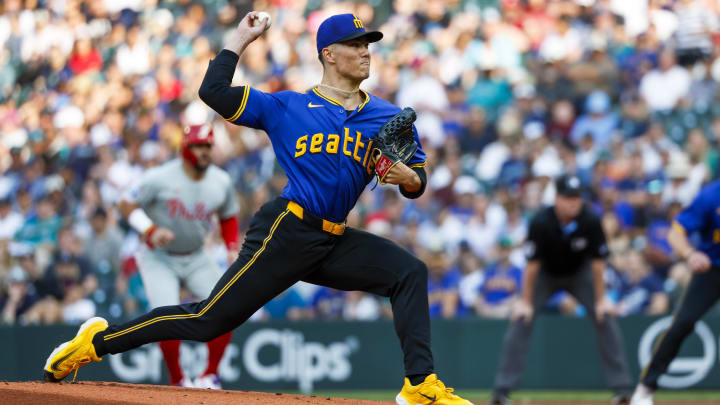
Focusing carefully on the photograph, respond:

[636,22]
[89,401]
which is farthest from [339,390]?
[636,22]

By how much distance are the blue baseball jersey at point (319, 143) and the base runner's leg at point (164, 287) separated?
299cm

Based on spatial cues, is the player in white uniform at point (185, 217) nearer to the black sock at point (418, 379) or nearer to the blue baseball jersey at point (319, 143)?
the blue baseball jersey at point (319, 143)

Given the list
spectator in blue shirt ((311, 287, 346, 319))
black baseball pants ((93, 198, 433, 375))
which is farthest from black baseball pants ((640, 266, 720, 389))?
spectator in blue shirt ((311, 287, 346, 319))

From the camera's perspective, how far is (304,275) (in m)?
6.62

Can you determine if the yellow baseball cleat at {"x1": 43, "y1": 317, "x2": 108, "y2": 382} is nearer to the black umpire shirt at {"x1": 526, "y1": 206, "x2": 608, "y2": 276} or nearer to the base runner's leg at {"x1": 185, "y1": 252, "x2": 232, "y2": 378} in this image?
the base runner's leg at {"x1": 185, "y1": 252, "x2": 232, "y2": 378}

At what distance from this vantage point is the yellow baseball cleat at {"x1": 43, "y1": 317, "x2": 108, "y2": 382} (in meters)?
6.98

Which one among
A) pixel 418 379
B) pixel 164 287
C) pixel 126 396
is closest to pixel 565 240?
pixel 164 287

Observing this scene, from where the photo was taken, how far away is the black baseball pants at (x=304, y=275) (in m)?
6.48

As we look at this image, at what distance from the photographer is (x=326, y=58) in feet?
21.8

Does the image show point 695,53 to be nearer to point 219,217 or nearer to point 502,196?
point 502,196

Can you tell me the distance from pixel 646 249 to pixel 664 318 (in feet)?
3.96

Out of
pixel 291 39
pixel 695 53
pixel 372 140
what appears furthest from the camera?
pixel 291 39

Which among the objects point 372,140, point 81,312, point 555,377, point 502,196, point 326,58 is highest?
point 326,58

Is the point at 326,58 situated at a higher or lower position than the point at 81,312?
higher
